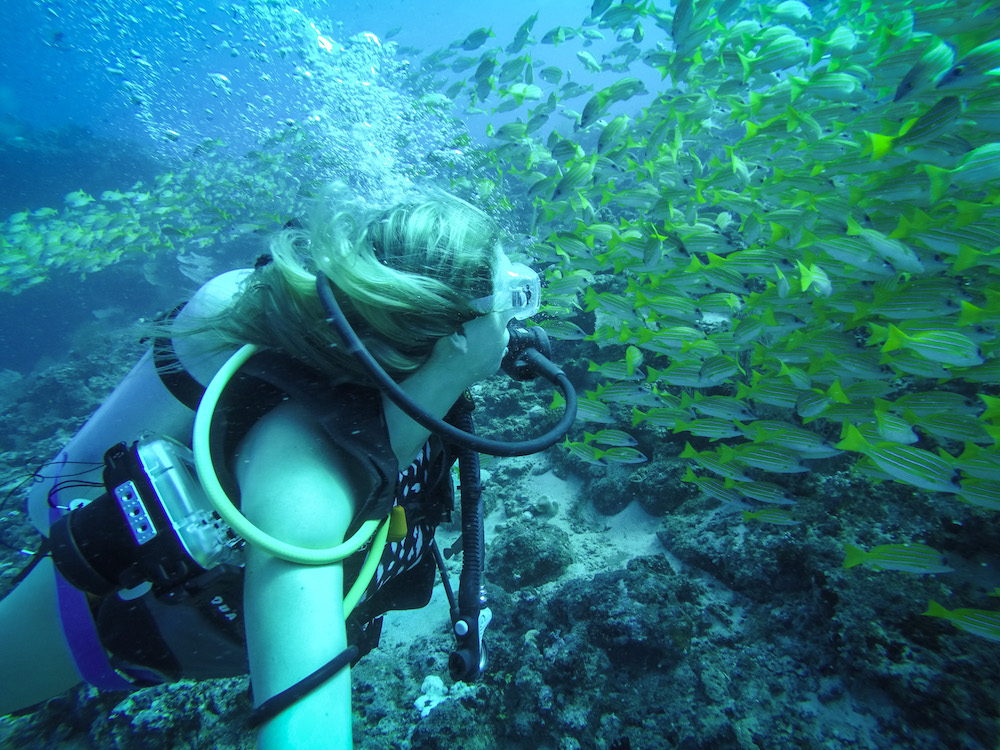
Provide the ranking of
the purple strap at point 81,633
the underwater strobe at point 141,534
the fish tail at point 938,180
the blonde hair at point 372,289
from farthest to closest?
1. the fish tail at point 938,180
2. the purple strap at point 81,633
3. the blonde hair at point 372,289
4. the underwater strobe at point 141,534

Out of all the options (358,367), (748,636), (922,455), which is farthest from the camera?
(748,636)

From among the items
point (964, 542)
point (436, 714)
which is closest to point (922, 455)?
point (964, 542)

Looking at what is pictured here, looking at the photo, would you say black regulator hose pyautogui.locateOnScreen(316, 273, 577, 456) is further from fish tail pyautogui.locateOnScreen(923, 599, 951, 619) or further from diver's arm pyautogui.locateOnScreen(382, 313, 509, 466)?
fish tail pyautogui.locateOnScreen(923, 599, 951, 619)

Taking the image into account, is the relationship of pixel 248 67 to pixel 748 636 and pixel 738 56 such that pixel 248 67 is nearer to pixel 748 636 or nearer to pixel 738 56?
pixel 738 56

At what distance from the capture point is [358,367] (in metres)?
1.18

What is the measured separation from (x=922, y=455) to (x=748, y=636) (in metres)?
1.56

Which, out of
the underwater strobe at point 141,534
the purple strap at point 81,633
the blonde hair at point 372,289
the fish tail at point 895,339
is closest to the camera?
the underwater strobe at point 141,534

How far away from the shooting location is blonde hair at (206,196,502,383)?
1205 millimetres

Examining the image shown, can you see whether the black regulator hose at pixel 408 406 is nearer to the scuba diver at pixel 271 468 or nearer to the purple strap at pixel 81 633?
the scuba diver at pixel 271 468

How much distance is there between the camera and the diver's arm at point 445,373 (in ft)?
4.53

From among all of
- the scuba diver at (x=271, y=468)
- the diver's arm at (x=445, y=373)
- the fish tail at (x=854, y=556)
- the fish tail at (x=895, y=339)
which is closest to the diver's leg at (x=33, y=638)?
the scuba diver at (x=271, y=468)

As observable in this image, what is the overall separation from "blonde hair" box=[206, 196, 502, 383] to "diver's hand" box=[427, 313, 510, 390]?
6 cm

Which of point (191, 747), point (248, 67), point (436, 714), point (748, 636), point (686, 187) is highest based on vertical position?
point (248, 67)

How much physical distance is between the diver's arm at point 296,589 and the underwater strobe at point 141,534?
185 mm
